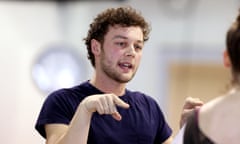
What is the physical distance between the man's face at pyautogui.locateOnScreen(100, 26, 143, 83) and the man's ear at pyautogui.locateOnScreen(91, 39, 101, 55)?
0.05 metres

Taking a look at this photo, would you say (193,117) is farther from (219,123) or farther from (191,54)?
(191,54)

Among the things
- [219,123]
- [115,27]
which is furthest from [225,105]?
[115,27]

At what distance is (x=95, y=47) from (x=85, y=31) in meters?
2.05

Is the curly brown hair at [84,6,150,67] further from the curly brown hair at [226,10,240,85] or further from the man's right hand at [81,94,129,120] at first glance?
the curly brown hair at [226,10,240,85]

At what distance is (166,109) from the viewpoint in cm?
373

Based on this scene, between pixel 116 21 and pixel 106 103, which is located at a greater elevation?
pixel 116 21

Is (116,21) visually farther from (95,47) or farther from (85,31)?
(85,31)

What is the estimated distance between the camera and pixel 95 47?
1683 mm

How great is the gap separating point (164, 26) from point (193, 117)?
2.70 m

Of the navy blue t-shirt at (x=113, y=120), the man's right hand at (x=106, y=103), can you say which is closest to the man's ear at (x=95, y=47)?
the navy blue t-shirt at (x=113, y=120)

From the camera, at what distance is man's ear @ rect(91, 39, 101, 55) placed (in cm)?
167

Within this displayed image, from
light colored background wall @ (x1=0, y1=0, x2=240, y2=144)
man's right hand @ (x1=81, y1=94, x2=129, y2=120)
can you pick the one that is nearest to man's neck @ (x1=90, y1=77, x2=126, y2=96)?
Result: man's right hand @ (x1=81, y1=94, x2=129, y2=120)

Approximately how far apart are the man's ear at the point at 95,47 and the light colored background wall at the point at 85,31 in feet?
6.33

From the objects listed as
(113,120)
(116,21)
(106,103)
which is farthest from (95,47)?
(106,103)
